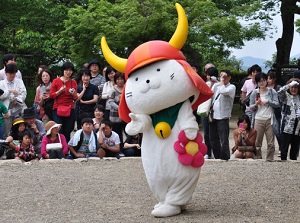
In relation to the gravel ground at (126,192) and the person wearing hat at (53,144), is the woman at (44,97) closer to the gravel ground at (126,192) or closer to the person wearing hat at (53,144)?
the person wearing hat at (53,144)

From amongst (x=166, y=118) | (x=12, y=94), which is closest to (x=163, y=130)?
(x=166, y=118)

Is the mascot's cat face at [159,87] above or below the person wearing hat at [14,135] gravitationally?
above

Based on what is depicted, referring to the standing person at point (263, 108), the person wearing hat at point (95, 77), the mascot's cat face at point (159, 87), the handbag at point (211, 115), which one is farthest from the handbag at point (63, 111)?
the mascot's cat face at point (159, 87)

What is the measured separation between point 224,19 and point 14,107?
719 centimetres

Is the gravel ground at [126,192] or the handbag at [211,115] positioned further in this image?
the handbag at [211,115]

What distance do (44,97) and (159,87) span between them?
5043 millimetres

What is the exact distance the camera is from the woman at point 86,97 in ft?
37.4

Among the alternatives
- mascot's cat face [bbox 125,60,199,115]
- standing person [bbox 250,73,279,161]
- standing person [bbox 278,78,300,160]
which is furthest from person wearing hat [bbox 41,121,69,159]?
mascot's cat face [bbox 125,60,199,115]

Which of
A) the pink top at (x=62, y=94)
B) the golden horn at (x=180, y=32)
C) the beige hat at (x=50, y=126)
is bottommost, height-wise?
the beige hat at (x=50, y=126)

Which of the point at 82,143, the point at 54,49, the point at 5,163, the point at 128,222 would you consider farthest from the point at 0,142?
the point at 54,49

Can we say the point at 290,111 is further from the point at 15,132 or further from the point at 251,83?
the point at 15,132

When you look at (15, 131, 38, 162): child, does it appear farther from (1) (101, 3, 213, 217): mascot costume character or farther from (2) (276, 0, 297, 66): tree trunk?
(2) (276, 0, 297, 66): tree trunk

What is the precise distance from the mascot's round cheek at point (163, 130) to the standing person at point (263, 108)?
4.33 m

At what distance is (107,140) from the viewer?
10672mm
